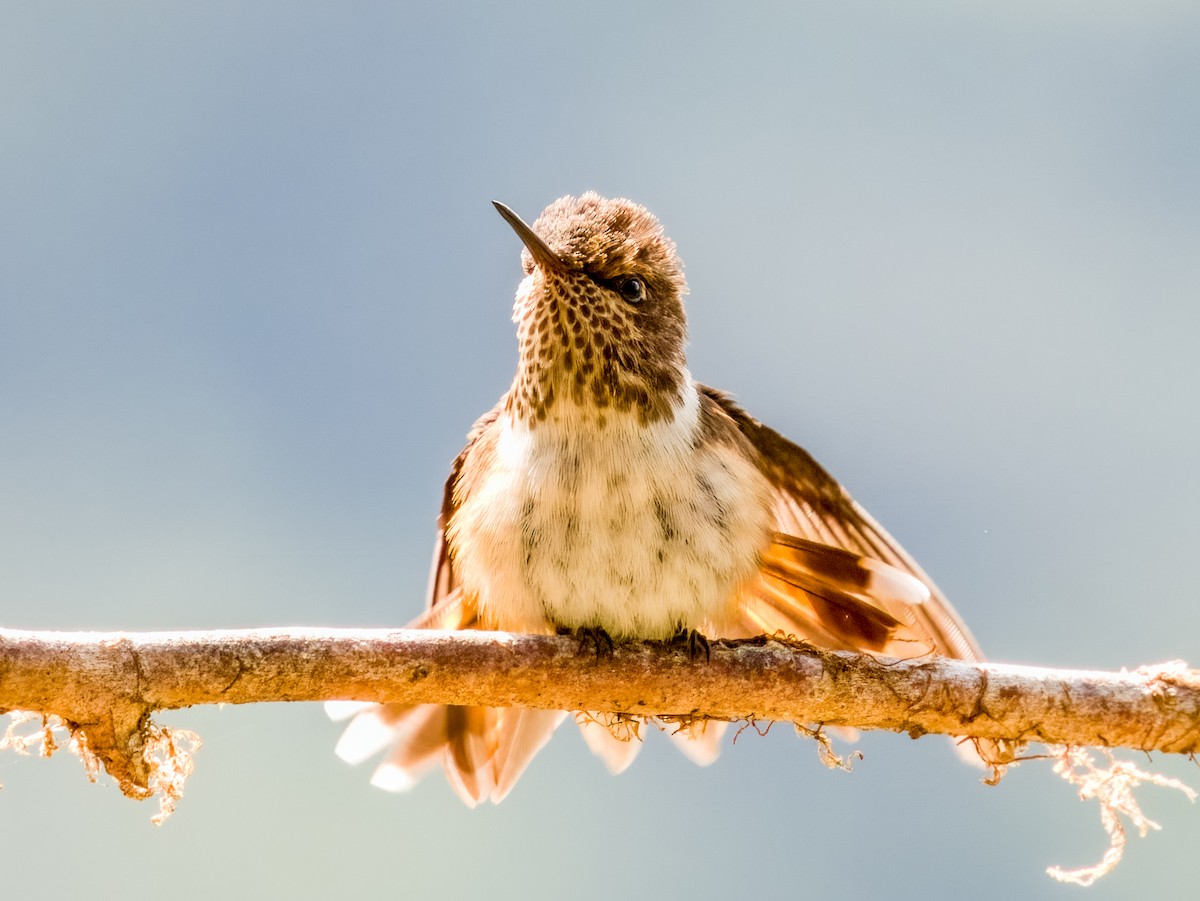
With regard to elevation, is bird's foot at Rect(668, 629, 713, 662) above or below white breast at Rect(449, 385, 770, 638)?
below

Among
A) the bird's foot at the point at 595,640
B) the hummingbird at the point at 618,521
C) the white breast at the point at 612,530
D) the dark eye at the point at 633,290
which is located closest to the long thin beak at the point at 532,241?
the hummingbird at the point at 618,521

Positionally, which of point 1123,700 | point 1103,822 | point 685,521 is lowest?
point 1103,822

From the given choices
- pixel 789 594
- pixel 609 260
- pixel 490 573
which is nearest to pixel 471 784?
pixel 490 573

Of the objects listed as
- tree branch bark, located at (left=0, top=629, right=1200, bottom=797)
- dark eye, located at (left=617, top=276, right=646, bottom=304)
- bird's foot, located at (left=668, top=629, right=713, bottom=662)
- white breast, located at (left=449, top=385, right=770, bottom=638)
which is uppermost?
dark eye, located at (left=617, top=276, right=646, bottom=304)

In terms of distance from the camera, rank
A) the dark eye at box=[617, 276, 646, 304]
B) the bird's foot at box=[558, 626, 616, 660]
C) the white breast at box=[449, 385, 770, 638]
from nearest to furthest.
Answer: the bird's foot at box=[558, 626, 616, 660] → the white breast at box=[449, 385, 770, 638] → the dark eye at box=[617, 276, 646, 304]

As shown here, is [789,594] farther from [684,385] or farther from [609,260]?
[609,260]

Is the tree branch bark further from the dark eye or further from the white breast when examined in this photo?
the dark eye

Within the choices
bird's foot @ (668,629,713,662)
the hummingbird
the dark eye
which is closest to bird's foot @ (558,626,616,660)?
the hummingbird

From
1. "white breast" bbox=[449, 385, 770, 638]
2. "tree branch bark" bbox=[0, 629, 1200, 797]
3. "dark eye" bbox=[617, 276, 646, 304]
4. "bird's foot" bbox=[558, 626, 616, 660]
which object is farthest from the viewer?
"dark eye" bbox=[617, 276, 646, 304]
